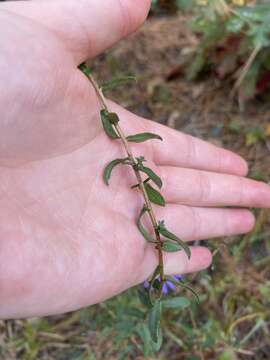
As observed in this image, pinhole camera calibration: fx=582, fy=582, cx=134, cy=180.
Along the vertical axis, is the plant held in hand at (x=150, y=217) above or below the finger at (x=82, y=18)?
below

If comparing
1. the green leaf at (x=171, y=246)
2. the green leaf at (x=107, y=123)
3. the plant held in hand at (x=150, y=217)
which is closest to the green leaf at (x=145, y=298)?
the plant held in hand at (x=150, y=217)

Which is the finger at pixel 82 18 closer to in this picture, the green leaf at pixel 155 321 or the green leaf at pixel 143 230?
the green leaf at pixel 143 230

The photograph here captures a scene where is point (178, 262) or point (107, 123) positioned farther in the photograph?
point (178, 262)

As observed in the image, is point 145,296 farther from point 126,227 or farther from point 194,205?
point 194,205

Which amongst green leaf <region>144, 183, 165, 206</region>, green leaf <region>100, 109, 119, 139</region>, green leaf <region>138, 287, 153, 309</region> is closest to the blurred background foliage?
green leaf <region>138, 287, 153, 309</region>

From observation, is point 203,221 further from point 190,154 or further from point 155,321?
point 155,321

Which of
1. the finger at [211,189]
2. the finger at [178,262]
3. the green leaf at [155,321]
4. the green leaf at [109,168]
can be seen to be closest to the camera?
the green leaf at [155,321]

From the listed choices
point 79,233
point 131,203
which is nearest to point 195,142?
point 131,203

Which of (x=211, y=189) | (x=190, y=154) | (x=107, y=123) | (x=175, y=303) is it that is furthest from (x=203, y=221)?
(x=107, y=123)
